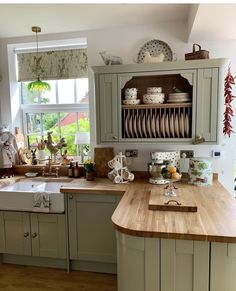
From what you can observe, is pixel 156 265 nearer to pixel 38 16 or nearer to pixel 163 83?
pixel 163 83

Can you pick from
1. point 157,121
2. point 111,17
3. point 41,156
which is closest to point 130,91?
point 157,121

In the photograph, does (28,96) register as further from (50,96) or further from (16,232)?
(16,232)

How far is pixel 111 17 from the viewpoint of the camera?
2.45 metres

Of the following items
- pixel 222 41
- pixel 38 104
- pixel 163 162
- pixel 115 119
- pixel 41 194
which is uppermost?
pixel 222 41

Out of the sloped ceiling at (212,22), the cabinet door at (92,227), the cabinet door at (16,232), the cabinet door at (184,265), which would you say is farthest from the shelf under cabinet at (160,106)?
the cabinet door at (16,232)

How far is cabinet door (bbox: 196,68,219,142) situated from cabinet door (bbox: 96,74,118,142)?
2.65 feet

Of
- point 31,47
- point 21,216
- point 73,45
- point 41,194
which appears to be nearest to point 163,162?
point 41,194

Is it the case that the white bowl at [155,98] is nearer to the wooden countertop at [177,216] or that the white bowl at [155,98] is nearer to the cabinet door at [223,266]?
the wooden countertop at [177,216]

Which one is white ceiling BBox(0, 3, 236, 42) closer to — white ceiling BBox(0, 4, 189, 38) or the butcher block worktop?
white ceiling BBox(0, 4, 189, 38)

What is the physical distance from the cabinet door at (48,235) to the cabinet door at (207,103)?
1.60 meters

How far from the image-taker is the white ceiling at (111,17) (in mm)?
2066

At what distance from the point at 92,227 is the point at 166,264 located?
109 cm

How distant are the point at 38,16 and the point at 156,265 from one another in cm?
240

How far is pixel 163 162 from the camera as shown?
2.50m
